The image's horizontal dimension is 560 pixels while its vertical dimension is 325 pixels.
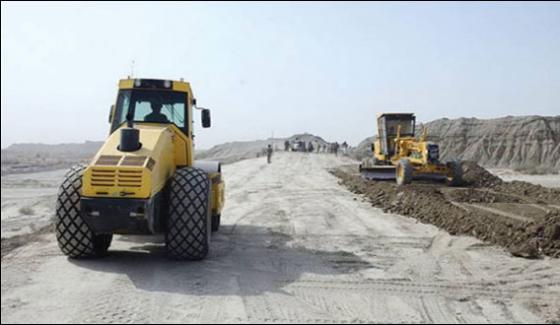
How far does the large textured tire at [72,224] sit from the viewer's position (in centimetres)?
792

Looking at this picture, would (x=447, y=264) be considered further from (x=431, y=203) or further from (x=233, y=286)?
(x=431, y=203)

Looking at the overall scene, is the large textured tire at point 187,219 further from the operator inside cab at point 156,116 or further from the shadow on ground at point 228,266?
the operator inside cab at point 156,116

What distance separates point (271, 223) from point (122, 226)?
5.72m

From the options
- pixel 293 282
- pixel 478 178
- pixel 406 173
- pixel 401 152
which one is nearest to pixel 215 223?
pixel 293 282

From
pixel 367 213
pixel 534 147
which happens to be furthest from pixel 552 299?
pixel 534 147

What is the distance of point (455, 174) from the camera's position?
22.1 meters

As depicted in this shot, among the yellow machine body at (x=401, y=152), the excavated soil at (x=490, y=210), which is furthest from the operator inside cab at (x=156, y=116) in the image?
the yellow machine body at (x=401, y=152)

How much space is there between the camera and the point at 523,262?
8.95 m

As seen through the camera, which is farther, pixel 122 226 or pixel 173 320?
pixel 122 226

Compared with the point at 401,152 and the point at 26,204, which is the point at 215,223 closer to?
the point at 26,204

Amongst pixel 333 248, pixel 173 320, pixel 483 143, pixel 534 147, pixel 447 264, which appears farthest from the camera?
pixel 483 143

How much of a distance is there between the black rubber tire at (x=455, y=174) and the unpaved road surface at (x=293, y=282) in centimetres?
1110

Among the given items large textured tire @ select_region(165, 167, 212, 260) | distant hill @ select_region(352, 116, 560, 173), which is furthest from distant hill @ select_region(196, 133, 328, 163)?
large textured tire @ select_region(165, 167, 212, 260)

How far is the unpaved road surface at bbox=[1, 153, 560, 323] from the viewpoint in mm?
6133
